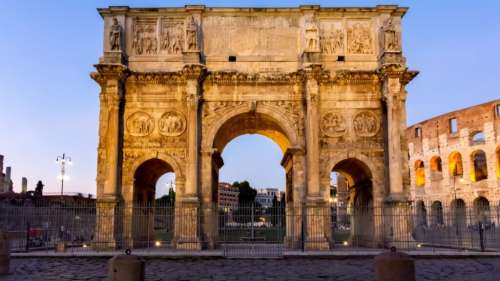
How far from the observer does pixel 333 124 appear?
19500 millimetres

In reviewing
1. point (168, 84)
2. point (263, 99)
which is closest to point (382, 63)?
point (263, 99)

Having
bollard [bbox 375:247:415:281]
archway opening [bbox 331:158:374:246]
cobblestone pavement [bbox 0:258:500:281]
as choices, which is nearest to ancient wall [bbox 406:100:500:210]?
archway opening [bbox 331:158:374:246]

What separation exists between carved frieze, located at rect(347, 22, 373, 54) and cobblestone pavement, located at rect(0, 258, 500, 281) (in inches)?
353

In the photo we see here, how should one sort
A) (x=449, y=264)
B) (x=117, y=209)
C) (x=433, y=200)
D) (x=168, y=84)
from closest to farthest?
(x=449, y=264), (x=117, y=209), (x=168, y=84), (x=433, y=200)

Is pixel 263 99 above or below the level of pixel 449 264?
above

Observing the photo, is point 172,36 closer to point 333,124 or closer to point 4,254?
point 333,124

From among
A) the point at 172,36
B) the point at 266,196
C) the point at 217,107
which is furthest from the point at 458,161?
the point at 266,196

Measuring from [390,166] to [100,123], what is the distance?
11.0 metres

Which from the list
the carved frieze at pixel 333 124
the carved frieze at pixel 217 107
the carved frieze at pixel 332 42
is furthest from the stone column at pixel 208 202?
the carved frieze at pixel 332 42

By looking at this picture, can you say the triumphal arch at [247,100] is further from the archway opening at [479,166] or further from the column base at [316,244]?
the archway opening at [479,166]

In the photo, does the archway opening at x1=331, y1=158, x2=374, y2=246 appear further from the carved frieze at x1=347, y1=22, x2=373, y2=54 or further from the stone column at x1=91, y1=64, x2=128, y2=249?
the stone column at x1=91, y1=64, x2=128, y2=249

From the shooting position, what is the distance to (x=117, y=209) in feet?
60.3

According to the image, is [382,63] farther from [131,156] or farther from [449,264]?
[131,156]

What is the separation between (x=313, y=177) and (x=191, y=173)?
4.45 m
